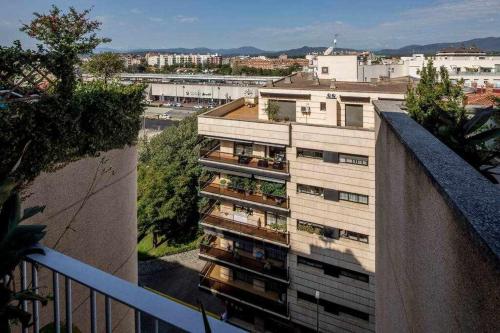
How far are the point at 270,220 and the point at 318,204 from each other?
2515 millimetres

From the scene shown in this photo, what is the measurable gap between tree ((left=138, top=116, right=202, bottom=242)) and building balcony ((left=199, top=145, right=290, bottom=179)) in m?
8.17

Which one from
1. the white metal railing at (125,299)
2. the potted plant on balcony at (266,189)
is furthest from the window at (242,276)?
the white metal railing at (125,299)

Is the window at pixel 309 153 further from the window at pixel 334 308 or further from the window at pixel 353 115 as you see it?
the window at pixel 334 308

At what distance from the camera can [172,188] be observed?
25469mm

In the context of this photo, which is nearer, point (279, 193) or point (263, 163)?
point (279, 193)

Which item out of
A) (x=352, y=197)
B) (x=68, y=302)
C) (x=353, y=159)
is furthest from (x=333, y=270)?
(x=68, y=302)

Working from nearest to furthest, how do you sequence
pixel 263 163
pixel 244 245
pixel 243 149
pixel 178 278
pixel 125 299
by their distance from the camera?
pixel 125 299
pixel 263 163
pixel 243 149
pixel 244 245
pixel 178 278

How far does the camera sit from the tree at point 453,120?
149 inches

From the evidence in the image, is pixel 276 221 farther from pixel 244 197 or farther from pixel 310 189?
pixel 310 189

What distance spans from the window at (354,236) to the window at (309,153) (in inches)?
114

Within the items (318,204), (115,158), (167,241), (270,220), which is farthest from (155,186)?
(115,158)

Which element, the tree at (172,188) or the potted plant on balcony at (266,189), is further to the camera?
the tree at (172,188)

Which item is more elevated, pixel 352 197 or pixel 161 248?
pixel 352 197

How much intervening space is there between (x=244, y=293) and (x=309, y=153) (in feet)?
21.4
